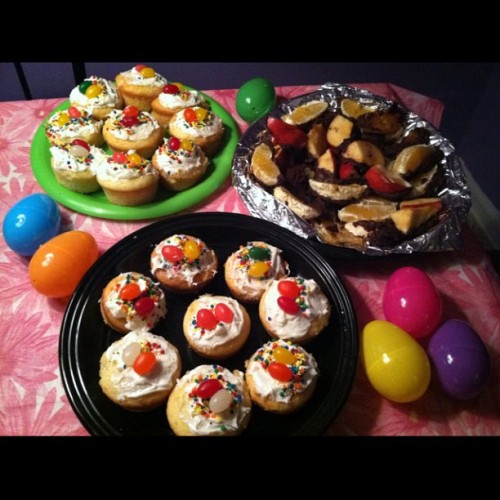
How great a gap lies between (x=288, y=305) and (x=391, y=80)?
80.5 inches

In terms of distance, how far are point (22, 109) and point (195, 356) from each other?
1433mm

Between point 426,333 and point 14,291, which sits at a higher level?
point 426,333

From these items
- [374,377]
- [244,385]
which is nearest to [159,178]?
[244,385]

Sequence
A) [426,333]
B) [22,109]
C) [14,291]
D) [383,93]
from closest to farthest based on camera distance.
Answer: [426,333], [14,291], [22,109], [383,93]

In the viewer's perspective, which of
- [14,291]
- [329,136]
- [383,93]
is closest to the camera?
[14,291]

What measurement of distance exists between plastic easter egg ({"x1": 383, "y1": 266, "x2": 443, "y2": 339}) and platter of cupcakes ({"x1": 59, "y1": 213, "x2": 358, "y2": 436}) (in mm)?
146

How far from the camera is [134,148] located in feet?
6.55

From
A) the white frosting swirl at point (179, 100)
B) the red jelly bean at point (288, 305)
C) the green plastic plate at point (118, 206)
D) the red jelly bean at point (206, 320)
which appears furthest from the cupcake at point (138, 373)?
the white frosting swirl at point (179, 100)

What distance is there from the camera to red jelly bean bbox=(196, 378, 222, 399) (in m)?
1.34

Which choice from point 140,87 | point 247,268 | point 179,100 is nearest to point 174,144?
point 179,100

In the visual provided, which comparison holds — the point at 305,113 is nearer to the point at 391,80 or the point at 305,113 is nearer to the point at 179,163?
the point at 179,163

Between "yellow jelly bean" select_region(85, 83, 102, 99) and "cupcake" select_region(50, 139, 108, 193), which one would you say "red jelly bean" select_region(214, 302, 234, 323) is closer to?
"cupcake" select_region(50, 139, 108, 193)

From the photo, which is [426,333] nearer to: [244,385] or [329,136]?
[244,385]

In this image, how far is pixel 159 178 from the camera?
194 centimetres
